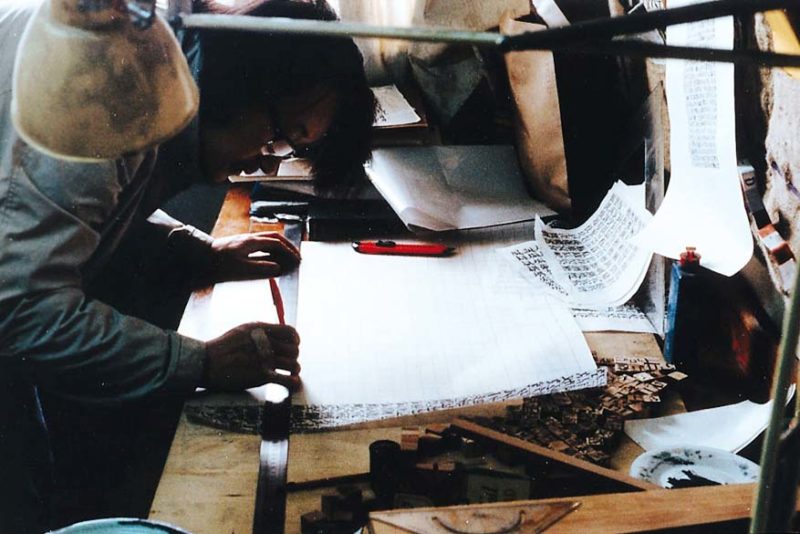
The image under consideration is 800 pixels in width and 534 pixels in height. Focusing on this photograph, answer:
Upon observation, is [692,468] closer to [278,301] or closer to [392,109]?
[278,301]

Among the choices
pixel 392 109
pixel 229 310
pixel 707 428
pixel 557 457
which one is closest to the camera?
pixel 557 457

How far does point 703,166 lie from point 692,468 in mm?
457

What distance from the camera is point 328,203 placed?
Result: 1.54 m

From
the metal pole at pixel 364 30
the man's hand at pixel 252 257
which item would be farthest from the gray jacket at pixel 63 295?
the metal pole at pixel 364 30

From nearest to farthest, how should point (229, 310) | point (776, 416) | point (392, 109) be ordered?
point (776, 416) < point (229, 310) < point (392, 109)

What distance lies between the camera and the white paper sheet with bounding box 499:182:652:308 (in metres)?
1.25

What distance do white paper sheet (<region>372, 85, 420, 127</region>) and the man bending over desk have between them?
323 mm

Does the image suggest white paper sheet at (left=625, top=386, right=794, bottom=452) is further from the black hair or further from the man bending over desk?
the black hair

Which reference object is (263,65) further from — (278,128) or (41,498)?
(41,498)

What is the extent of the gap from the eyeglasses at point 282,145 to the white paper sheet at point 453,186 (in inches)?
5.9

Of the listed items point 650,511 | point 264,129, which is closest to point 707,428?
point 650,511

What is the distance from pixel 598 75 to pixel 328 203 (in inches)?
21.9

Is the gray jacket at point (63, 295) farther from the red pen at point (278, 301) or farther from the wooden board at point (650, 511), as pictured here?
the wooden board at point (650, 511)

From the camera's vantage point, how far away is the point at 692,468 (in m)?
0.88
